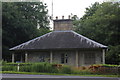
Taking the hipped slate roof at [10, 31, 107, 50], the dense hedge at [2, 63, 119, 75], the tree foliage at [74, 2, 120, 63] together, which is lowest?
the dense hedge at [2, 63, 119, 75]

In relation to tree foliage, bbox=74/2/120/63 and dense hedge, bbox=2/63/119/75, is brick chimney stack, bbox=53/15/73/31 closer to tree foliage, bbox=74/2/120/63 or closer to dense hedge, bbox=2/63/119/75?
tree foliage, bbox=74/2/120/63

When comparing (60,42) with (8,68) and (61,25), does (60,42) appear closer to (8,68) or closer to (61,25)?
(61,25)

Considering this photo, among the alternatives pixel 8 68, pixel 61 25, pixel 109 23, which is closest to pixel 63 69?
pixel 8 68

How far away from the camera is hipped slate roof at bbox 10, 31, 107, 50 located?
31.7 meters

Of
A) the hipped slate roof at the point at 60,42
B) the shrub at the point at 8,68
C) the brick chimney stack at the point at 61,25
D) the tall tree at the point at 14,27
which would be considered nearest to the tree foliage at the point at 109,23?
the hipped slate roof at the point at 60,42

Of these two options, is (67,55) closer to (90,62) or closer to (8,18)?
(90,62)

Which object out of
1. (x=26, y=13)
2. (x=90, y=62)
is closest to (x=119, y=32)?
(x=90, y=62)

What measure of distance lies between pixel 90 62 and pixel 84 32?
13780 mm

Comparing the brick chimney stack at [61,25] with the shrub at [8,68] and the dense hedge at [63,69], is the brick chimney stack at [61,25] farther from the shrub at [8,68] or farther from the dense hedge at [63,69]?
the dense hedge at [63,69]

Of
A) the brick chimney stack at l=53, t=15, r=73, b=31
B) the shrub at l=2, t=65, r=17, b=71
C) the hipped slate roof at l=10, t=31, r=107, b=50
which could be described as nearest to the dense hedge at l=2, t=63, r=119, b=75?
the shrub at l=2, t=65, r=17, b=71

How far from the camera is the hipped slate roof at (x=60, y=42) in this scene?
104 ft

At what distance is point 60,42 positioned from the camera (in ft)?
109

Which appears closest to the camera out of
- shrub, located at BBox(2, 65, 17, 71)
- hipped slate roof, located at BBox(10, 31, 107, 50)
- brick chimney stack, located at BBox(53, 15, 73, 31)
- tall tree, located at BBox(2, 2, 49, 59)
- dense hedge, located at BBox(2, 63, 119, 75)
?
dense hedge, located at BBox(2, 63, 119, 75)

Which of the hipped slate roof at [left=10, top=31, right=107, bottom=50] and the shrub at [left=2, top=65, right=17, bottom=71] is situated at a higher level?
the hipped slate roof at [left=10, top=31, right=107, bottom=50]
